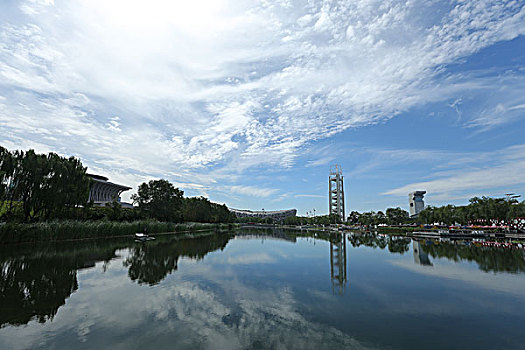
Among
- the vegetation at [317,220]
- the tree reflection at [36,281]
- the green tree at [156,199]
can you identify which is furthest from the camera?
the vegetation at [317,220]

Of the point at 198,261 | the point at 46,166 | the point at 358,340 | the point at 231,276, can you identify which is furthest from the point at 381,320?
the point at 46,166

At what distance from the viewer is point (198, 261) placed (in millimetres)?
21781

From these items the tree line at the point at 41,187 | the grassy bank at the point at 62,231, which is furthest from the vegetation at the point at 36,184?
the grassy bank at the point at 62,231

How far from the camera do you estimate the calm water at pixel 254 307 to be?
7.77 metres

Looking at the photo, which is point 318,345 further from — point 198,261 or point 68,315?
point 198,261

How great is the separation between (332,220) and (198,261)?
112 meters

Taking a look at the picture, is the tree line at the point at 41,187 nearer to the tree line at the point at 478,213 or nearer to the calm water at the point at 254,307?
the calm water at the point at 254,307

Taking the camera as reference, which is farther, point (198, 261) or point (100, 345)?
point (198, 261)

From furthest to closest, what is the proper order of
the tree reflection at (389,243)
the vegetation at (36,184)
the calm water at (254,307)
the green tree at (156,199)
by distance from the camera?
the green tree at (156,199)
the tree reflection at (389,243)
the vegetation at (36,184)
the calm water at (254,307)

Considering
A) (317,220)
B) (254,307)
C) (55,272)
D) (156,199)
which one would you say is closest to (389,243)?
(254,307)

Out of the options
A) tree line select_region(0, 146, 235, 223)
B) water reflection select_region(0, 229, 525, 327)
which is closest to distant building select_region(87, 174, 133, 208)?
tree line select_region(0, 146, 235, 223)

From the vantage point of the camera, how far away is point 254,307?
420 inches

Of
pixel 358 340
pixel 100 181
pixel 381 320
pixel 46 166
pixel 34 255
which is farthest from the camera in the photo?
pixel 100 181

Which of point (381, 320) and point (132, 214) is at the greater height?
point (132, 214)
